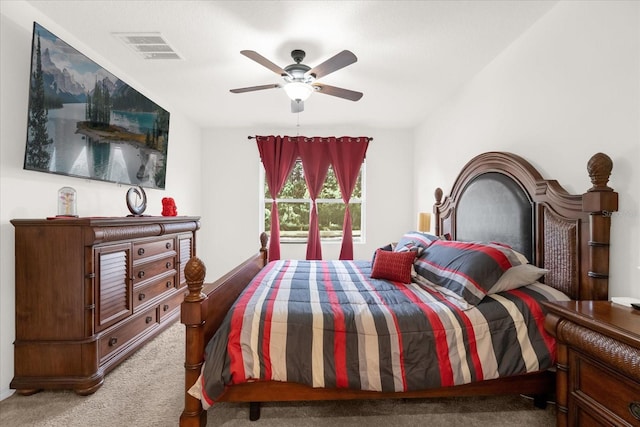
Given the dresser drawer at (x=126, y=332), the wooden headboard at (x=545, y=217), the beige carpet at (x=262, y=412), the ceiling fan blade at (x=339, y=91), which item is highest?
the ceiling fan blade at (x=339, y=91)

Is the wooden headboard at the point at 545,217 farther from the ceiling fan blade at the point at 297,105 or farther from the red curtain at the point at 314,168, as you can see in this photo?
the red curtain at the point at 314,168

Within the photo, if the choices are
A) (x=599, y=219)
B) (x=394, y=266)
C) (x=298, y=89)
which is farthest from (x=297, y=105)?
(x=599, y=219)

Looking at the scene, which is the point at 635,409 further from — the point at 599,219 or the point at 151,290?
the point at 151,290

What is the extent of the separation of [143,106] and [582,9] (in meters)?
3.63

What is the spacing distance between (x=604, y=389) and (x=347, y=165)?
378cm

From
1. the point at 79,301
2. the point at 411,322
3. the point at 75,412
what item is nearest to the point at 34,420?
the point at 75,412

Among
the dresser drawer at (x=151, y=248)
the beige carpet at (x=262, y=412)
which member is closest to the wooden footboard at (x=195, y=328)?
the beige carpet at (x=262, y=412)

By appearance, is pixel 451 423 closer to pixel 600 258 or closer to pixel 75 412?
pixel 600 258

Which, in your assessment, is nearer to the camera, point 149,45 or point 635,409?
point 635,409

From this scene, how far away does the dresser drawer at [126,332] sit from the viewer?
2098 mm

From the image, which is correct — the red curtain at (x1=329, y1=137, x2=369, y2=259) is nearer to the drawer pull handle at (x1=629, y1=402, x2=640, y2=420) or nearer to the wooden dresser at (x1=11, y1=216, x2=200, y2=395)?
the wooden dresser at (x1=11, y1=216, x2=200, y2=395)

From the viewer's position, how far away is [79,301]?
6.39ft

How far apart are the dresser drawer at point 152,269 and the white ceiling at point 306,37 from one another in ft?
6.02

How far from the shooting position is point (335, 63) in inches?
85.1
